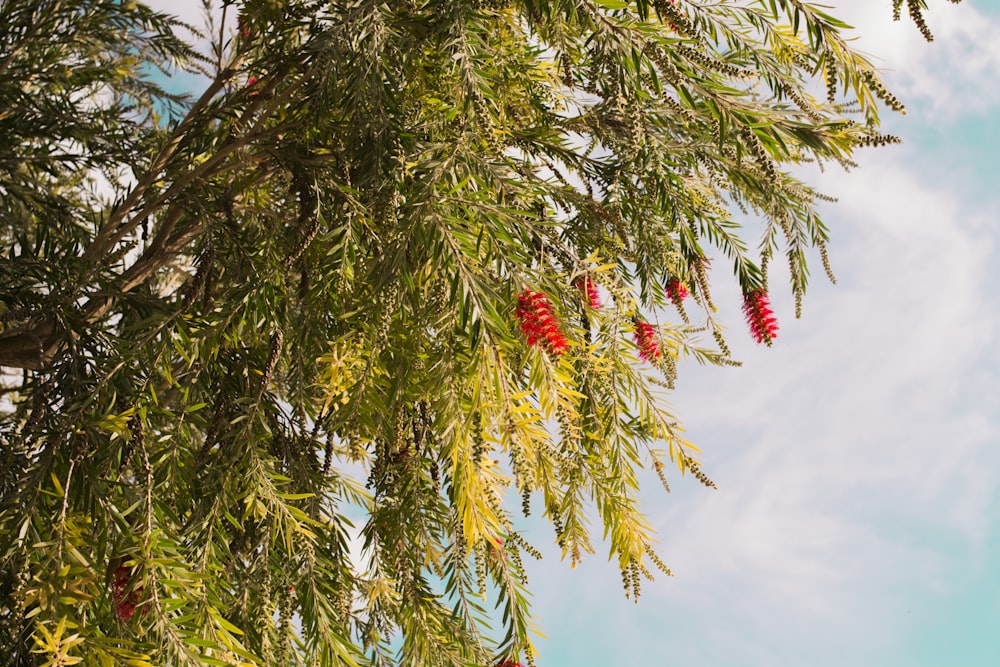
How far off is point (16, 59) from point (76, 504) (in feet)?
6.63

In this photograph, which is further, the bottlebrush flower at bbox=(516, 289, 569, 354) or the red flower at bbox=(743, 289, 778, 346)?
the red flower at bbox=(743, 289, 778, 346)

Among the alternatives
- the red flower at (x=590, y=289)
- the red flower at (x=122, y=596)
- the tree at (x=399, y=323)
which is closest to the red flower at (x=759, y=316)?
the tree at (x=399, y=323)

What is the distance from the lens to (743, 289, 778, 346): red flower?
1.62m

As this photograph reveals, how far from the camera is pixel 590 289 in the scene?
1480mm

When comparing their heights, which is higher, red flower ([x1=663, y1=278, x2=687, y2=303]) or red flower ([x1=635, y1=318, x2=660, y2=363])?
red flower ([x1=663, y1=278, x2=687, y2=303])

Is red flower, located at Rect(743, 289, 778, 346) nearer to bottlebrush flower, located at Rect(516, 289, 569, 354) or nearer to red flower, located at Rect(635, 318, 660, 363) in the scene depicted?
red flower, located at Rect(635, 318, 660, 363)

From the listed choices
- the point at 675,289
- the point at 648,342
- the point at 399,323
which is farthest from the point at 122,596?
the point at 675,289

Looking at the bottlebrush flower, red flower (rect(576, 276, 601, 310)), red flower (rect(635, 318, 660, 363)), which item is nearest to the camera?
the bottlebrush flower

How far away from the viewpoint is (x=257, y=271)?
4.96 ft

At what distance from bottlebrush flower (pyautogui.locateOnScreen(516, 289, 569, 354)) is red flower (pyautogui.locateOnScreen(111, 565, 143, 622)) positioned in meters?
0.65

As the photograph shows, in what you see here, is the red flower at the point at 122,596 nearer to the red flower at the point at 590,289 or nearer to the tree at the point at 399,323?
the tree at the point at 399,323

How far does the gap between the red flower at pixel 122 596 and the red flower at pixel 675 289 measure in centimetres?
104

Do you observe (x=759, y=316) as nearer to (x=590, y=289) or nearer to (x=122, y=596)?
(x=590, y=289)

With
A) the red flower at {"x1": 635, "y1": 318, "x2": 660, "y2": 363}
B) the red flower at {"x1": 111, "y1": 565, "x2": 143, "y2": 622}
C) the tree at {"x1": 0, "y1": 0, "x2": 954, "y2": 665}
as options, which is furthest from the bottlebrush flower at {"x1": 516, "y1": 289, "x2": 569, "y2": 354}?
the red flower at {"x1": 111, "y1": 565, "x2": 143, "y2": 622}
